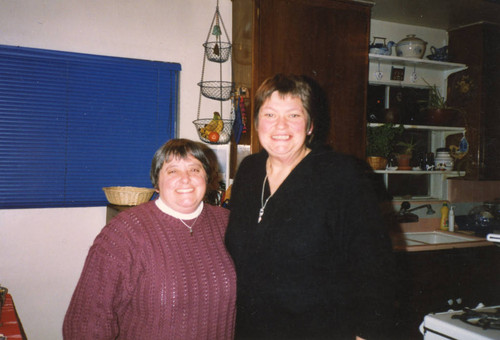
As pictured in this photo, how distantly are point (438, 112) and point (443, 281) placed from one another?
5.16ft

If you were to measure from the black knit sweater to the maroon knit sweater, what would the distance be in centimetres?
14

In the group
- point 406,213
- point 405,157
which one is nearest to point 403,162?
point 405,157

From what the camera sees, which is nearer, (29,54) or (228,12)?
(29,54)

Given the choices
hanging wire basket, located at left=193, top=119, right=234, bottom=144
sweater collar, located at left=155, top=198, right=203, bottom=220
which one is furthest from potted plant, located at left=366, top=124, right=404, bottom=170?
sweater collar, located at left=155, top=198, right=203, bottom=220

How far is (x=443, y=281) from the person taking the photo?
2812 mm

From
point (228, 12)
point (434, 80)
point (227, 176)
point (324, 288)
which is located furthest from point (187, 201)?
point (434, 80)

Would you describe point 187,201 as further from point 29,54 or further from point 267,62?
point 29,54

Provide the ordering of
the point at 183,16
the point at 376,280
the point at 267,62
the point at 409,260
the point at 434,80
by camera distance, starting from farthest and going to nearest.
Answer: the point at 434,80 → the point at 183,16 → the point at 409,260 → the point at 267,62 → the point at 376,280

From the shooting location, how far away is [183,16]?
10.0ft

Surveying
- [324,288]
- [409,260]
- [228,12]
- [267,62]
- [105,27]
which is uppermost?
[228,12]

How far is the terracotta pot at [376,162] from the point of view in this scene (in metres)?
3.12

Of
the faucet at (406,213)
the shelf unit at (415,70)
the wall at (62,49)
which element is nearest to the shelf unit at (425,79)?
the shelf unit at (415,70)

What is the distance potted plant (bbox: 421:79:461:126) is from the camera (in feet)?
11.3

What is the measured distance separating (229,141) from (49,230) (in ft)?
5.10
